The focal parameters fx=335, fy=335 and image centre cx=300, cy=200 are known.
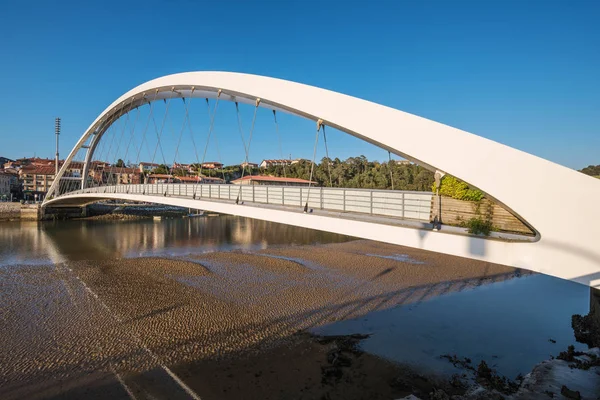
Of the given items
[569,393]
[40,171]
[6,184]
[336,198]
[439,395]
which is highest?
[40,171]

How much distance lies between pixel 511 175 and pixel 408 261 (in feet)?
37.9

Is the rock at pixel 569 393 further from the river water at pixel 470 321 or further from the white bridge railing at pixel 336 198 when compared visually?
the white bridge railing at pixel 336 198

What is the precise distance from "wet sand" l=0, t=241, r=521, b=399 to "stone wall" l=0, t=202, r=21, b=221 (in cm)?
2380

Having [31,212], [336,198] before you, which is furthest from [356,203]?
[31,212]

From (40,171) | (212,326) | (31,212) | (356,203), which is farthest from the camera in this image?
(40,171)

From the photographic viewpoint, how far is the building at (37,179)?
5109 cm

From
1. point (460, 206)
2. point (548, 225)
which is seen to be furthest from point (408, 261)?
point (548, 225)

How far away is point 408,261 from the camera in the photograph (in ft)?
51.1

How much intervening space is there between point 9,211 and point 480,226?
137ft

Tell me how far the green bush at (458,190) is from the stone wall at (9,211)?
40277 mm

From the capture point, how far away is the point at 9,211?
108 ft

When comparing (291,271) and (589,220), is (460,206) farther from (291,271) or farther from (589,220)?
(291,271)

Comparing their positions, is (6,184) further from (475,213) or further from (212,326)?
(475,213)

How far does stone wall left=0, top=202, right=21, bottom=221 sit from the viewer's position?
1276 inches
